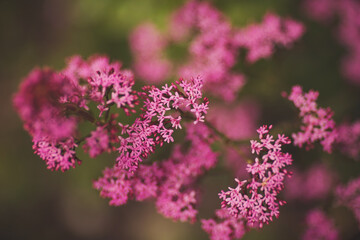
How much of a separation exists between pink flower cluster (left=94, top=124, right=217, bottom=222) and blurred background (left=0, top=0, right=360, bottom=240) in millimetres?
1148

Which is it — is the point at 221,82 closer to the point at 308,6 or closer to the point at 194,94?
the point at 194,94

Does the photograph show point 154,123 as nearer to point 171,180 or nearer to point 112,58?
point 171,180

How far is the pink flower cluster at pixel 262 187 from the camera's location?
151 centimetres

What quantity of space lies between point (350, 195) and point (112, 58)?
110 inches

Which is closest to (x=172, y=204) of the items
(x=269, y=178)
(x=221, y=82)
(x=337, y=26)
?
(x=269, y=178)

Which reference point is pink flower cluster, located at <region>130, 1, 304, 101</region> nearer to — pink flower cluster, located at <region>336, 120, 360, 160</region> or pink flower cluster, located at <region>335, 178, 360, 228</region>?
pink flower cluster, located at <region>336, 120, 360, 160</region>


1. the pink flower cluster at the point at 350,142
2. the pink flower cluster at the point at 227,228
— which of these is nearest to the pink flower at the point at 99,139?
the pink flower cluster at the point at 227,228

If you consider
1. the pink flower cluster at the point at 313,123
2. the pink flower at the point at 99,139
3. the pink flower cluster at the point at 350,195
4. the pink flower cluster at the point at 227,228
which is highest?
the pink flower cluster at the point at 313,123

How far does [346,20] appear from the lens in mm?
2973

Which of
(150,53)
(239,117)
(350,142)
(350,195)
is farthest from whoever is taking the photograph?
(239,117)

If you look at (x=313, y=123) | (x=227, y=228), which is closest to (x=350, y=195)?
(x=313, y=123)

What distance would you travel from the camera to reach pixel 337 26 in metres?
3.27

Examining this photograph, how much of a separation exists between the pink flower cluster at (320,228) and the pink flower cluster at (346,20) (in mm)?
1577

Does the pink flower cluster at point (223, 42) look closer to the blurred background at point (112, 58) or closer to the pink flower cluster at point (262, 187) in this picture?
the blurred background at point (112, 58)
